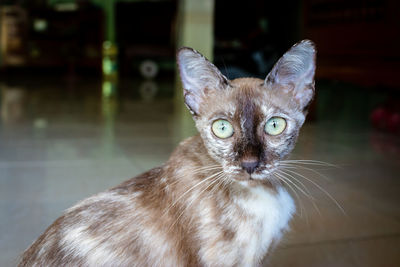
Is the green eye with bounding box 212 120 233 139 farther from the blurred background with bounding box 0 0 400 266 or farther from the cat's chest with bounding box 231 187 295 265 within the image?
the blurred background with bounding box 0 0 400 266

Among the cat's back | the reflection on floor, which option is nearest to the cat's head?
the cat's back

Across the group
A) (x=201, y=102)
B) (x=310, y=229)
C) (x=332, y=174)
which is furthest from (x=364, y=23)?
(x=201, y=102)

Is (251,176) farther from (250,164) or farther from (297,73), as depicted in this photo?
(297,73)

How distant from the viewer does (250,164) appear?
1.08 meters

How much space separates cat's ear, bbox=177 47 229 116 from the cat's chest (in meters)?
Answer: 0.27

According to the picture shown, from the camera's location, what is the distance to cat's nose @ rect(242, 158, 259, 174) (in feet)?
3.53

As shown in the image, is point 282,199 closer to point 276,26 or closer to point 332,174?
point 332,174

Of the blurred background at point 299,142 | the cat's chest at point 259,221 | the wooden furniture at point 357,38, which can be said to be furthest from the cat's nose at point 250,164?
the wooden furniture at point 357,38

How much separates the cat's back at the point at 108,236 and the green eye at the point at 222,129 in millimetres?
216

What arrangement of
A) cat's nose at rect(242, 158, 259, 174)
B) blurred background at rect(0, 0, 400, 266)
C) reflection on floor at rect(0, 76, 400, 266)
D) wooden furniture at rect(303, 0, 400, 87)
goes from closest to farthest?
1. cat's nose at rect(242, 158, 259, 174)
2. reflection on floor at rect(0, 76, 400, 266)
3. blurred background at rect(0, 0, 400, 266)
4. wooden furniture at rect(303, 0, 400, 87)

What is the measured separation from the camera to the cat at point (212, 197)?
1.11m

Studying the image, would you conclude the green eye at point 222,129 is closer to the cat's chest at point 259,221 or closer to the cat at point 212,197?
the cat at point 212,197

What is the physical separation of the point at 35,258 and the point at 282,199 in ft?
2.07

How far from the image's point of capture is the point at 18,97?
5227mm
